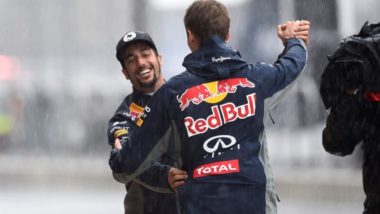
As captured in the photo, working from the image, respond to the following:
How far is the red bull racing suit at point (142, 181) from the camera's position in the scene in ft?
13.5

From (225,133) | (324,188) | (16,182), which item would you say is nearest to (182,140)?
(225,133)

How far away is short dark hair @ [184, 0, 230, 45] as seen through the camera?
3869mm

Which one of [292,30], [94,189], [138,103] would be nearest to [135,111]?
[138,103]

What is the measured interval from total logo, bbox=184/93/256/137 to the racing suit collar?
0.40ft

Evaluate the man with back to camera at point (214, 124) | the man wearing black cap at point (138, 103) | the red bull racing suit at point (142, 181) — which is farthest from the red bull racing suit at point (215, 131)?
the man wearing black cap at point (138, 103)

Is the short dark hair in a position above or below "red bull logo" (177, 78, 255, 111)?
above

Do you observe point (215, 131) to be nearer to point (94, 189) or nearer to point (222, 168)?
point (222, 168)

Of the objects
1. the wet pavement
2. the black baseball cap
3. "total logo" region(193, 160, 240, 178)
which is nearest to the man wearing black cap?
the black baseball cap

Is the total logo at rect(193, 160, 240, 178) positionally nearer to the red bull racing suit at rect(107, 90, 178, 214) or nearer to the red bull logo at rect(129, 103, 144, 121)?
the red bull racing suit at rect(107, 90, 178, 214)

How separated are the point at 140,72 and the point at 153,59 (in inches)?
3.6

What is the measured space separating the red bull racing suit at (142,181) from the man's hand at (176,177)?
0.49 ft

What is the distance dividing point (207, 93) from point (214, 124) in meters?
0.12

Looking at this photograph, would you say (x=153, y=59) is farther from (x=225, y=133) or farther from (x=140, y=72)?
(x=225, y=133)

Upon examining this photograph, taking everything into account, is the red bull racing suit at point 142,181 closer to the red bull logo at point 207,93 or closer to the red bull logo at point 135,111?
the red bull logo at point 135,111
